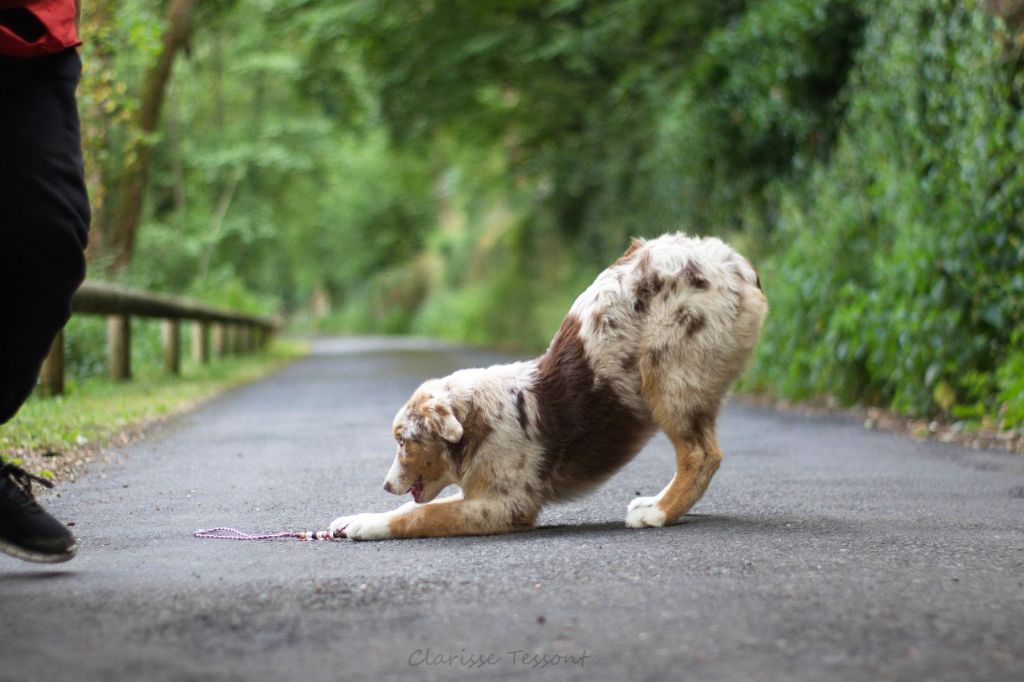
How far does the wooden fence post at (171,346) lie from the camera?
1388 centimetres

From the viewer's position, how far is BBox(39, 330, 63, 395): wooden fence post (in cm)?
991

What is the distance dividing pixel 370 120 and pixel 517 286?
29.8 ft

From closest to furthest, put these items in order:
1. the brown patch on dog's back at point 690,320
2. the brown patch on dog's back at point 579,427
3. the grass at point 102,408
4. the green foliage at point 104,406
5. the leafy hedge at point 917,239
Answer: the brown patch on dog's back at point 579,427, the brown patch on dog's back at point 690,320, the grass at point 102,408, the green foliage at point 104,406, the leafy hedge at point 917,239

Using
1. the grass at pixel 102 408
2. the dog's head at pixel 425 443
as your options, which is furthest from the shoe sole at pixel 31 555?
the grass at pixel 102 408

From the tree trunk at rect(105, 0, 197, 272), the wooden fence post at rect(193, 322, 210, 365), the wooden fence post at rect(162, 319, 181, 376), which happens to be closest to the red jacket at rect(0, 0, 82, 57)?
the wooden fence post at rect(162, 319, 181, 376)

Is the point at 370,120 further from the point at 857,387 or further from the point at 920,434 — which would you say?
the point at 920,434

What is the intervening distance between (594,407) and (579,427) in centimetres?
10

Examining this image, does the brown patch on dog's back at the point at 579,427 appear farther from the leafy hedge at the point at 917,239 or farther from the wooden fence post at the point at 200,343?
the wooden fence post at the point at 200,343

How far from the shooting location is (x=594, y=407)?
4.75 m

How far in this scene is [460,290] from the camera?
4356cm

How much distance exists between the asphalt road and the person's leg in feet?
0.61

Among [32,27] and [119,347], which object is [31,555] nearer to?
[32,27]

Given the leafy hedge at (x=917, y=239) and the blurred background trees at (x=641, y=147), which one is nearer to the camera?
the leafy hedge at (x=917, y=239)

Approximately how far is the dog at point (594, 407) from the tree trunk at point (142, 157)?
14.1 meters
